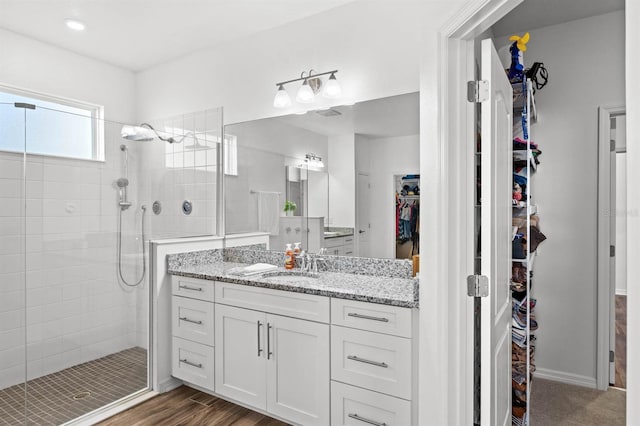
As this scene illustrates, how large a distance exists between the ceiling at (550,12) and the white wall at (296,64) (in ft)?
3.01

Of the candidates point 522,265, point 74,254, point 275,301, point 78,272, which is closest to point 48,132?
point 74,254

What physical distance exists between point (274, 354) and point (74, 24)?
8.94 feet

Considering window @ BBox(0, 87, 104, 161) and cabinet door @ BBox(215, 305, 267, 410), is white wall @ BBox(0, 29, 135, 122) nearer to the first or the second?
window @ BBox(0, 87, 104, 161)

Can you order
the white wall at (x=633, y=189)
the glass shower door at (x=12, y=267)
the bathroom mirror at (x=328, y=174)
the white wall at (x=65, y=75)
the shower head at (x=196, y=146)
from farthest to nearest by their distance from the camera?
the shower head at (x=196, y=146), the white wall at (x=65, y=75), the bathroom mirror at (x=328, y=174), the glass shower door at (x=12, y=267), the white wall at (x=633, y=189)

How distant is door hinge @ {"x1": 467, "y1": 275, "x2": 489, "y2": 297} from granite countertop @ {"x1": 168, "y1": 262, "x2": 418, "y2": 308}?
0.32 metres

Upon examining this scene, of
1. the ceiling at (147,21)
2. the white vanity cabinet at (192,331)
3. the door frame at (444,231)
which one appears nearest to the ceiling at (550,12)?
the ceiling at (147,21)

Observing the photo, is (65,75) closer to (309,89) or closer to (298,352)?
(309,89)

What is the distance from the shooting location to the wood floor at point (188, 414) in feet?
7.61

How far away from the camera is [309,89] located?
8.73ft

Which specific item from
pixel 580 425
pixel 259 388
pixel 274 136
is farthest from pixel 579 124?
pixel 259 388

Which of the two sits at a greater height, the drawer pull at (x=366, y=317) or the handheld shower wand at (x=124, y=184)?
the handheld shower wand at (x=124, y=184)

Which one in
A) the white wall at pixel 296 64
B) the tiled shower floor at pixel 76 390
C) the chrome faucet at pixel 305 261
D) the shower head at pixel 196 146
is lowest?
the tiled shower floor at pixel 76 390

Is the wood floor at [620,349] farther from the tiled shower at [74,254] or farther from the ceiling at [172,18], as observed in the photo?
the tiled shower at [74,254]

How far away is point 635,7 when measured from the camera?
0.61 meters
